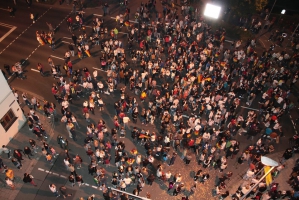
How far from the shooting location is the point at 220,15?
1373 inches

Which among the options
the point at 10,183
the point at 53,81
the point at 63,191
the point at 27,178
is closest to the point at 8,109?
the point at 10,183

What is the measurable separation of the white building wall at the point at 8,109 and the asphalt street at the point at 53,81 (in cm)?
293

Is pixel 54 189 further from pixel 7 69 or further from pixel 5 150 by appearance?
pixel 7 69

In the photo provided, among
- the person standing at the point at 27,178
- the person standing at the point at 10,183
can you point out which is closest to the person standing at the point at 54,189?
the person standing at the point at 27,178

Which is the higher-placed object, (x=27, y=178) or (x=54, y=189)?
(x=27, y=178)

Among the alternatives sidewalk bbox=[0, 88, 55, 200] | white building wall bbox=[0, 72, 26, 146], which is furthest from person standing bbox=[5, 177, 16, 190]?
white building wall bbox=[0, 72, 26, 146]

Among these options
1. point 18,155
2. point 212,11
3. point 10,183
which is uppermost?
point 212,11

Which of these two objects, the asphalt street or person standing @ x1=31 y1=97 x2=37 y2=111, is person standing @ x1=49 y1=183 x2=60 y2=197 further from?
person standing @ x1=31 y1=97 x2=37 y2=111

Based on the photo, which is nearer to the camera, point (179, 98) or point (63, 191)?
point (63, 191)

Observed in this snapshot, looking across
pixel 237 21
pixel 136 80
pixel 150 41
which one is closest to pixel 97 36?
pixel 150 41

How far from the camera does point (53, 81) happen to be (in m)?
26.5

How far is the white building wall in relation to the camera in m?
20.2

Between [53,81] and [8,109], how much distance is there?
241 inches

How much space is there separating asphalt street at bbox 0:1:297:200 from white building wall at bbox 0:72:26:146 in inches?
115
